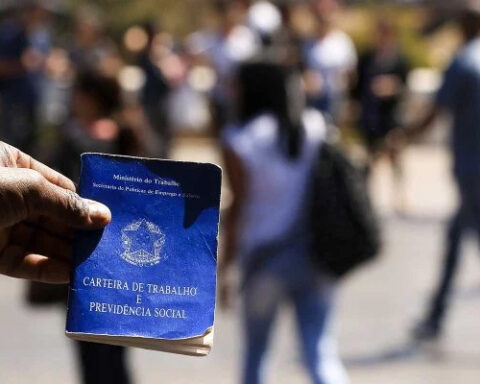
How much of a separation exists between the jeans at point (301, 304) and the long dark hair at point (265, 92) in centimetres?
55

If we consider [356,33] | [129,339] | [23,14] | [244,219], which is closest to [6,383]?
[244,219]

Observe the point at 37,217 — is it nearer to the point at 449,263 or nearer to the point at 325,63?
the point at 449,263

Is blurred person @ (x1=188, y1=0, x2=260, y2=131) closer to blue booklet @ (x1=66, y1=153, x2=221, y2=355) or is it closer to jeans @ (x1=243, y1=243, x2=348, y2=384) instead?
jeans @ (x1=243, y1=243, x2=348, y2=384)

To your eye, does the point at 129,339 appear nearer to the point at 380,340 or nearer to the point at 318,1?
the point at 380,340

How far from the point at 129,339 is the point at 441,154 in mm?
15101

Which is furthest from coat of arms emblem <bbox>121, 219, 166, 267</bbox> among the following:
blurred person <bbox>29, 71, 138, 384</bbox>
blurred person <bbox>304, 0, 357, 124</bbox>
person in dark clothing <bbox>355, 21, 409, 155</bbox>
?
person in dark clothing <bbox>355, 21, 409, 155</bbox>

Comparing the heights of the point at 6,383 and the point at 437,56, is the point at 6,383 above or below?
below

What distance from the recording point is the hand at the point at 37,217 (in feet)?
8.39

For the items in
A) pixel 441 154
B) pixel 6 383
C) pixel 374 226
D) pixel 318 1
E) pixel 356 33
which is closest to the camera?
pixel 374 226

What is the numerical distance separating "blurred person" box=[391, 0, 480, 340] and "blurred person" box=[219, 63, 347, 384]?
210 centimetres

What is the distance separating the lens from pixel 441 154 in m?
17.4

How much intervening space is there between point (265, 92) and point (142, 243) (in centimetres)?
265

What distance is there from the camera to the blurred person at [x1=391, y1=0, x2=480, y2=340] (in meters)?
7.03

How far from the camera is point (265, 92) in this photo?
5164 mm
